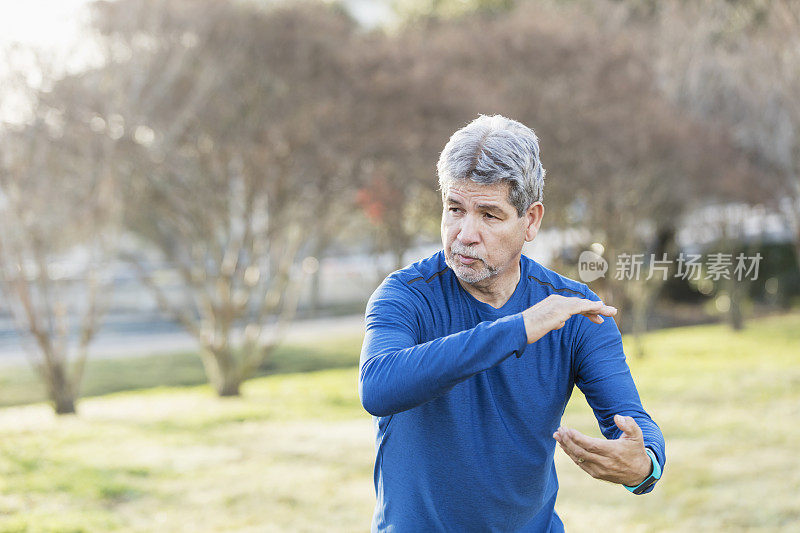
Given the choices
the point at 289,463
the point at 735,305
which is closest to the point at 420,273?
the point at 289,463

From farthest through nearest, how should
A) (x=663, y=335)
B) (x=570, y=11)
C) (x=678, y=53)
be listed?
(x=663, y=335)
(x=570, y=11)
(x=678, y=53)

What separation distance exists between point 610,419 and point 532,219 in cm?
57

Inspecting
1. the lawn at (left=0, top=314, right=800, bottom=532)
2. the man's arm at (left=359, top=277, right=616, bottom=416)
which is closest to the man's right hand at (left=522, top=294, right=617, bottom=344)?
the man's arm at (left=359, top=277, right=616, bottom=416)

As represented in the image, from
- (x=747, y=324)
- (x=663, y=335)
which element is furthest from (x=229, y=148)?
(x=747, y=324)

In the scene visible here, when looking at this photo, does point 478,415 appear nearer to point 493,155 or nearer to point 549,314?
point 549,314

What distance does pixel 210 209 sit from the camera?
11523 mm

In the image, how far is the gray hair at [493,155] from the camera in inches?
80.7

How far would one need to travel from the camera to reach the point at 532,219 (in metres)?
2.29

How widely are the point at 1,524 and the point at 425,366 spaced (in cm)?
507

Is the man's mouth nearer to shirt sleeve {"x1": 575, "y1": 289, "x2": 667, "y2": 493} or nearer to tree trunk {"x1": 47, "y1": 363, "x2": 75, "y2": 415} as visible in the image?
shirt sleeve {"x1": 575, "y1": 289, "x2": 667, "y2": 493}

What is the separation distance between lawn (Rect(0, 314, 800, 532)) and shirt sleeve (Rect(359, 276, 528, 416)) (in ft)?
13.9

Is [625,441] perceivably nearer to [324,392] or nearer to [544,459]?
[544,459]

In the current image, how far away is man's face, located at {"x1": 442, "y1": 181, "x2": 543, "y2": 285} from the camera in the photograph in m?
2.11

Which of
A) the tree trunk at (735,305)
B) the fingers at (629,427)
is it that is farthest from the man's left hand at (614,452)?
the tree trunk at (735,305)
